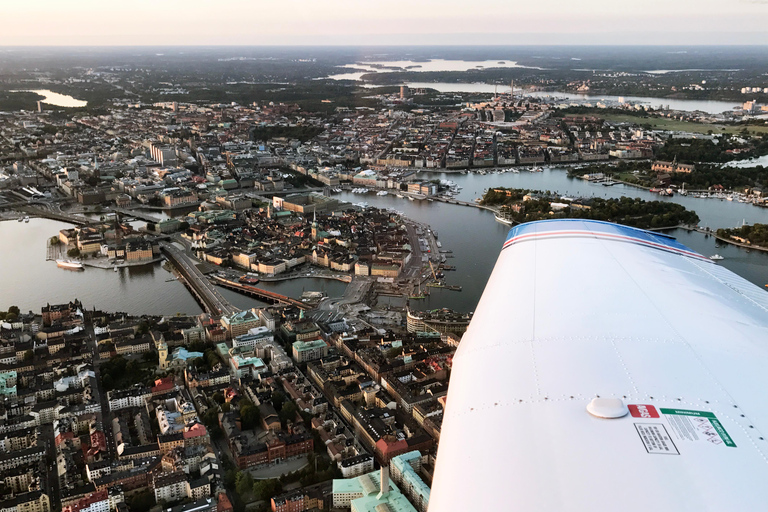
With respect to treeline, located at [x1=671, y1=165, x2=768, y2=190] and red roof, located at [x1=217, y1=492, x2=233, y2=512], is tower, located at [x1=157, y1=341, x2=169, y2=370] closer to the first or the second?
red roof, located at [x1=217, y1=492, x2=233, y2=512]

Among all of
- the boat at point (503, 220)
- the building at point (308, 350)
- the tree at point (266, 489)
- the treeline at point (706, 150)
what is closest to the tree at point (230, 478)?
the tree at point (266, 489)

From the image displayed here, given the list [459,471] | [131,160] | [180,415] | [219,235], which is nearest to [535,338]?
[459,471]

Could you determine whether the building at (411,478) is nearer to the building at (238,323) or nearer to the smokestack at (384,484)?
the smokestack at (384,484)

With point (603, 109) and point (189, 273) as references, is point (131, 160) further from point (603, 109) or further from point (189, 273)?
point (603, 109)

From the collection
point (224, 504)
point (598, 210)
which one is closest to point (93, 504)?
point (224, 504)

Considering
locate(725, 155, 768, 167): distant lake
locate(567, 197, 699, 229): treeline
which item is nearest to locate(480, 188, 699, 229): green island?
locate(567, 197, 699, 229): treeline

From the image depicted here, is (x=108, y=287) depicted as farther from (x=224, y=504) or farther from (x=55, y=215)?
(x=224, y=504)

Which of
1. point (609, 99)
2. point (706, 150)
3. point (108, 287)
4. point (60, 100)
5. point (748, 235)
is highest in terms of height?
point (609, 99)

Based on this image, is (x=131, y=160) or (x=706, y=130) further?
(x=706, y=130)
